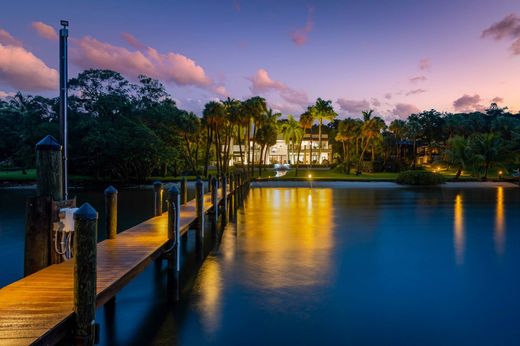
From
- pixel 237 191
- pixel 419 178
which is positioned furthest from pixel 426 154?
pixel 237 191

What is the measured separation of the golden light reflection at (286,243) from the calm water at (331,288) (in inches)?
1.9

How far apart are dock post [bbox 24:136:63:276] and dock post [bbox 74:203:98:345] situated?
2358 mm

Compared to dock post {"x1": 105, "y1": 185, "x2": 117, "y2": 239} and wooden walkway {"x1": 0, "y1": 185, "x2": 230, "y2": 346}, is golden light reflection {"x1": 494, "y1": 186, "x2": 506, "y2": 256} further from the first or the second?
dock post {"x1": 105, "y1": 185, "x2": 117, "y2": 239}

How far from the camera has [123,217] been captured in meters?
23.5

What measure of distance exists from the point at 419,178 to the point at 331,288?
4198cm

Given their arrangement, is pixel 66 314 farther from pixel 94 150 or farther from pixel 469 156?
pixel 469 156

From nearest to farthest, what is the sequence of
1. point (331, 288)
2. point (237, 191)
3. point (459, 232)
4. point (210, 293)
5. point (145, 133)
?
point (210, 293) < point (331, 288) < point (459, 232) < point (237, 191) < point (145, 133)

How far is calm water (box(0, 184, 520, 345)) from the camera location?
26.3ft

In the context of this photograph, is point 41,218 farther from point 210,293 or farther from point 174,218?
point 210,293

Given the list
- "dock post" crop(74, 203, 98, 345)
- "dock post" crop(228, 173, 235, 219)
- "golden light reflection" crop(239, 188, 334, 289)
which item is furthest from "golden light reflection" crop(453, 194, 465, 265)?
"dock post" crop(74, 203, 98, 345)

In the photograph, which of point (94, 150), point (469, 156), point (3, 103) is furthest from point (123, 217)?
point (3, 103)

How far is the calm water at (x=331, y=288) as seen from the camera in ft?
26.3

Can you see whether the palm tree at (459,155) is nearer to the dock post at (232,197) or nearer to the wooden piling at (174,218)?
the dock post at (232,197)

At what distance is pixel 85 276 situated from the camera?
5.46 metres
